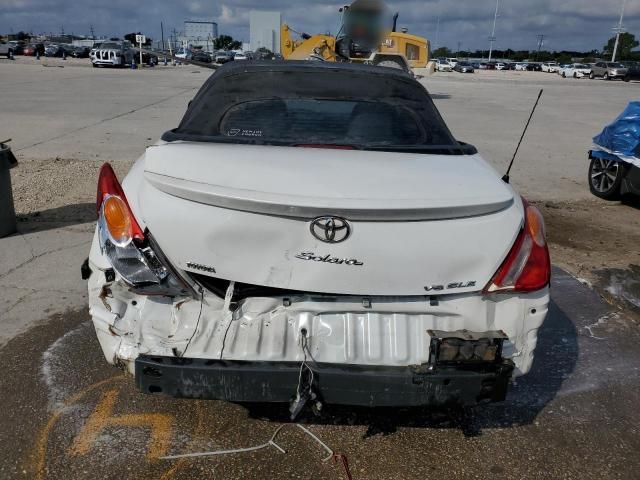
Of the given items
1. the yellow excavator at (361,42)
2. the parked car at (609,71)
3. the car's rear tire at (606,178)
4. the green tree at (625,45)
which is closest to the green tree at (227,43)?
the green tree at (625,45)

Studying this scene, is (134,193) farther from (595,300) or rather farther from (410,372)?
(595,300)

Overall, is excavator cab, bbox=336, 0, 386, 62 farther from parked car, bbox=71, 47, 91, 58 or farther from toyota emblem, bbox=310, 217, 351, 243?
parked car, bbox=71, 47, 91, 58

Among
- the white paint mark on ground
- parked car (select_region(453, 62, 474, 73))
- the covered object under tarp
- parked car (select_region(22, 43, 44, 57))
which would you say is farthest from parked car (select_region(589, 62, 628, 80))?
the white paint mark on ground

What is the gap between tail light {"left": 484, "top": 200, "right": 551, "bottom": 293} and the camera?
2275mm

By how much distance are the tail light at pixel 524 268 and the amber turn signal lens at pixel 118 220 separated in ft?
4.93

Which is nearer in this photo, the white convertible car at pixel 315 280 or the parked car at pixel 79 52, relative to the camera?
the white convertible car at pixel 315 280

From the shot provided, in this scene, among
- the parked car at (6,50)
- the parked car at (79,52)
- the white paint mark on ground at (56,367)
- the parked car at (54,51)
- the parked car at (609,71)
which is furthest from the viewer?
the parked car at (79,52)

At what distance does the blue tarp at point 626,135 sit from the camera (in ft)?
22.6

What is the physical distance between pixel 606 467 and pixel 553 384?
72cm

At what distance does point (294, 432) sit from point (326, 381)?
0.72 m

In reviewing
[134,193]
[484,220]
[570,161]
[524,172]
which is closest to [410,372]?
[484,220]

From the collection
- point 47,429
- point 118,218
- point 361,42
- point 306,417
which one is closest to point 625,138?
point 306,417

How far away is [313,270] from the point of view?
218 cm

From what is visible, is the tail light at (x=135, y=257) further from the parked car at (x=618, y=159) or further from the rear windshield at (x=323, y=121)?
the parked car at (x=618, y=159)
